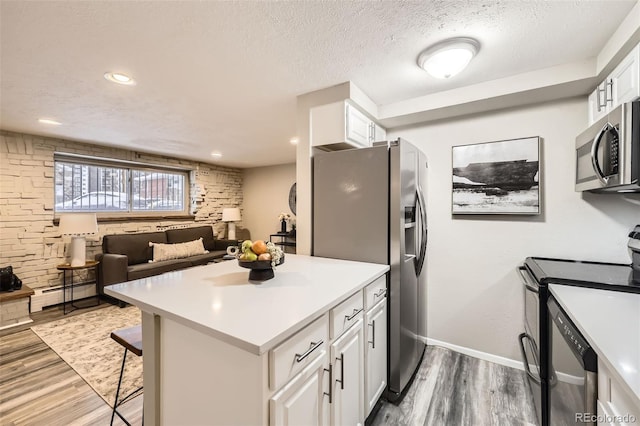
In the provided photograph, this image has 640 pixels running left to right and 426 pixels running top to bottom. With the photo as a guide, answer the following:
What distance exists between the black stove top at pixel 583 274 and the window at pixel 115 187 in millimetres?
5536

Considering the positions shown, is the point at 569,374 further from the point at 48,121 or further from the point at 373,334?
the point at 48,121

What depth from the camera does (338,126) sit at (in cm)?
216

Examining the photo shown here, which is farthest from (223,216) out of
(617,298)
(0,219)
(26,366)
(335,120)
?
(617,298)

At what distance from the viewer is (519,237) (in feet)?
7.34

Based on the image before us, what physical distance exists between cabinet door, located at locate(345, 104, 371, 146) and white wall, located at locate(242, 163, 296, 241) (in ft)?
11.7

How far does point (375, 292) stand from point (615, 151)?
1492 mm

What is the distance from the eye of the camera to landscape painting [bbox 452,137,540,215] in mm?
2148

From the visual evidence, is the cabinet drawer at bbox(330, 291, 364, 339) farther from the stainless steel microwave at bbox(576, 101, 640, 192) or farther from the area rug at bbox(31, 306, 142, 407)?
the area rug at bbox(31, 306, 142, 407)

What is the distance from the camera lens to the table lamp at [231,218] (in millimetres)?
5879

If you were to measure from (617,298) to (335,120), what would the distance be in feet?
6.38

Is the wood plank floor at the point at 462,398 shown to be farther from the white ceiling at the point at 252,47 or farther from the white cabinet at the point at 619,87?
the white ceiling at the point at 252,47

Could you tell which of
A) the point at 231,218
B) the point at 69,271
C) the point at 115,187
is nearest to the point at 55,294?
the point at 69,271

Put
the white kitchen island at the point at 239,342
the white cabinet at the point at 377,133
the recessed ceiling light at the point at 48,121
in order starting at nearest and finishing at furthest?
the white kitchen island at the point at 239,342 < the white cabinet at the point at 377,133 < the recessed ceiling light at the point at 48,121

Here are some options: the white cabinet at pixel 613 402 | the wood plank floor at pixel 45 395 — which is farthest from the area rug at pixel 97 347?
the white cabinet at pixel 613 402
